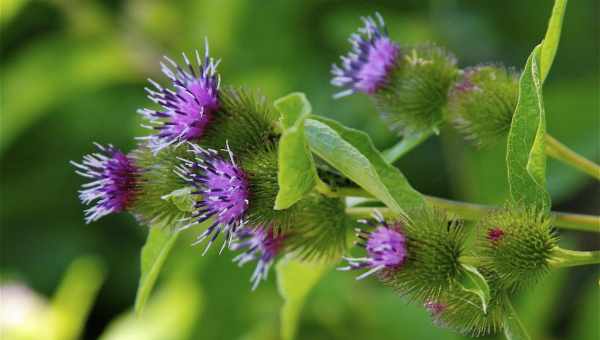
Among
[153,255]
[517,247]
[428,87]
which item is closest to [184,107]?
[153,255]

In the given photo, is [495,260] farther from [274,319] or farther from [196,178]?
[274,319]

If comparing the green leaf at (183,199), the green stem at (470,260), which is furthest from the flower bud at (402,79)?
the green leaf at (183,199)

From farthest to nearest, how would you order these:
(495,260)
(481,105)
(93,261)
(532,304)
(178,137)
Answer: (93,261) < (532,304) < (481,105) < (178,137) < (495,260)

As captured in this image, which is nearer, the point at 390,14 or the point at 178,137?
the point at 178,137

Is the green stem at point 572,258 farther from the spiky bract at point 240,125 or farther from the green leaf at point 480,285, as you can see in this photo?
the spiky bract at point 240,125

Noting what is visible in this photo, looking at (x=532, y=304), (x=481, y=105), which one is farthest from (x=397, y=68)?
(x=532, y=304)

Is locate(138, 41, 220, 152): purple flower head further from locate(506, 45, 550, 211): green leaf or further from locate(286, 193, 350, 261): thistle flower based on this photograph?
locate(506, 45, 550, 211): green leaf

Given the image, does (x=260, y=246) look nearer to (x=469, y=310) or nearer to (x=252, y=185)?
(x=252, y=185)
